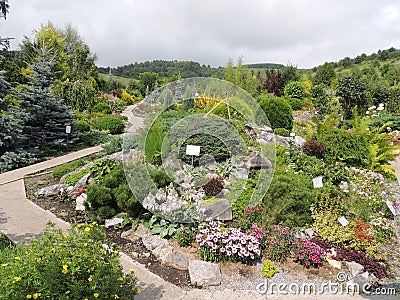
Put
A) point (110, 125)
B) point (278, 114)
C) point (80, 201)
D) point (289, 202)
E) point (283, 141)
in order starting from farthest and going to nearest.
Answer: point (110, 125)
point (278, 114)
point (283, 141)
point (80, 201)
point (289, 202)

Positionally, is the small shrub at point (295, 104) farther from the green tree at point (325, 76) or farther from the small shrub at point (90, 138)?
the small shrub at point (90, 138)

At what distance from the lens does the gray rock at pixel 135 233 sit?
4426 mm

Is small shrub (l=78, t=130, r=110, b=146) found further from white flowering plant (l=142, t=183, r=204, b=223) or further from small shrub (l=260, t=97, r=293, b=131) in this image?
white flowering plant (l=142, t=183, r=204, b=223)

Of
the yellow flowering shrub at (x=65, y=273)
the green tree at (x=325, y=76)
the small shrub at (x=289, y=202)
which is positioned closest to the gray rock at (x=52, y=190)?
the yellow flowering shrub at (x=65, y=273)

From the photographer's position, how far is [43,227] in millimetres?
4715

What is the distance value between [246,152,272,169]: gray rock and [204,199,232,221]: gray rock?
1.36m

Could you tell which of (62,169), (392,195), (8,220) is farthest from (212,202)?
(62,169)

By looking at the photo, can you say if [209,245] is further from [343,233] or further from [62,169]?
[62,169]

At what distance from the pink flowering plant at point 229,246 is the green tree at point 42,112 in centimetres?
727

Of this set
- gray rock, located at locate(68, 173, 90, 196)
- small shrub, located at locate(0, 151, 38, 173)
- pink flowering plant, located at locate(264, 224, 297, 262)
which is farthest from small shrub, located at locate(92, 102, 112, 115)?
pink flowering plant, located at locate(264, 224, 297, 262)

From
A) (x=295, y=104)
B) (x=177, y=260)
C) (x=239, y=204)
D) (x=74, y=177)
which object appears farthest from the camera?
(x=295, y=104)

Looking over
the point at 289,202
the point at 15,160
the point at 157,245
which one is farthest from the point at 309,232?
the point at 15,160

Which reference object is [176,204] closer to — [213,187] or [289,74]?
[213,187]

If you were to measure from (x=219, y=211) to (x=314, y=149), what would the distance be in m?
3.30
